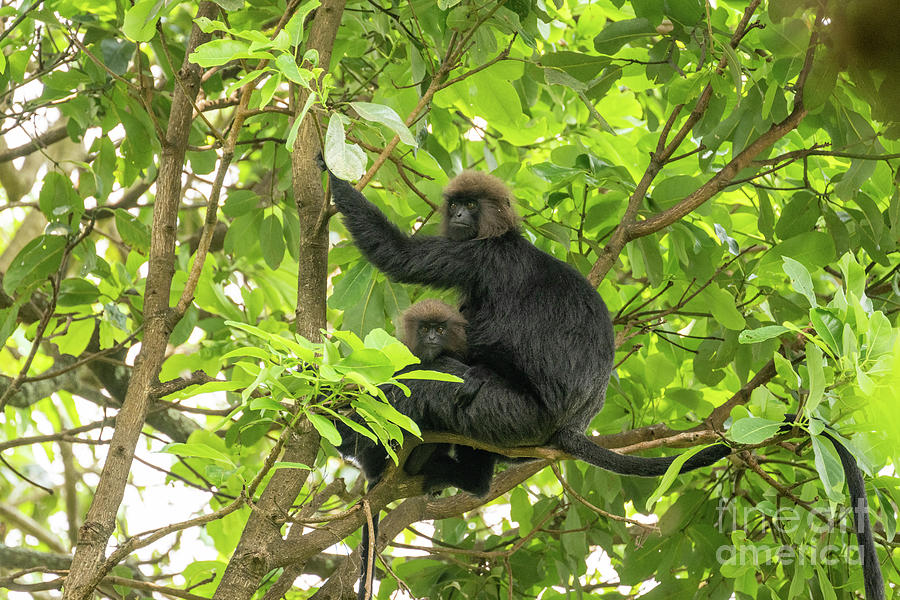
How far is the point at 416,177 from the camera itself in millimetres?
4000

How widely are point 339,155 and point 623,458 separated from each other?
1567 mm

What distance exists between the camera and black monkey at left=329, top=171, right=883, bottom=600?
3398mm

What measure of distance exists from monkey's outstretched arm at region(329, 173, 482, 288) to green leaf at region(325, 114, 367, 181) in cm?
117

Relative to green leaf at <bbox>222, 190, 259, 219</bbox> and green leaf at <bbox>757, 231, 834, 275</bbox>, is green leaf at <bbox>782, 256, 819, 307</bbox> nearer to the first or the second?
green leaf at <bbox>757, 231, 834, 275</bbox>

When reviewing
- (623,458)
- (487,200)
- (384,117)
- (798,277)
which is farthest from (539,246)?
(384,117)

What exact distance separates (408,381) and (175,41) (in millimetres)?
2283

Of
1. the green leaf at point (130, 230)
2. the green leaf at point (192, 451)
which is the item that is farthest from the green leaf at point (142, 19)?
the green leaf at point (130, 230)

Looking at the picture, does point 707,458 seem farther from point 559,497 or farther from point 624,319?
point 559,497

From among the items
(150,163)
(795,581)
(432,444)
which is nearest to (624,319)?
(432,444)

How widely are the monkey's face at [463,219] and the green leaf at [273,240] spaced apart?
0.90m

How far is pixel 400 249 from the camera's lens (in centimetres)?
370

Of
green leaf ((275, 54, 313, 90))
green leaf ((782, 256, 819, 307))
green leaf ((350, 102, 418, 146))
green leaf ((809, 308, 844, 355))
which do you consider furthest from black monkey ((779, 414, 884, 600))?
green leaf ((275, 54, 313, 90))

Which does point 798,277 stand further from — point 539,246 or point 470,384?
point 539,246

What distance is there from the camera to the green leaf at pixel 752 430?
2305 mm
